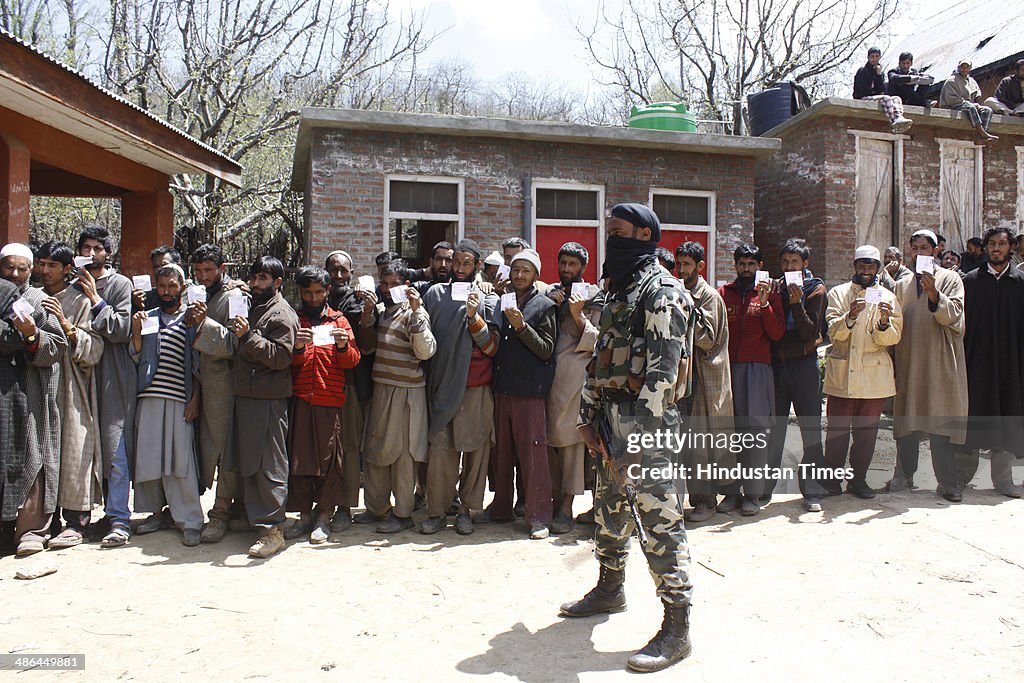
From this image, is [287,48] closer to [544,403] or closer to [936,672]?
[544,403]

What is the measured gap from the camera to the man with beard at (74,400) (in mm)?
4797

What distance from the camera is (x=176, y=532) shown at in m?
5.10

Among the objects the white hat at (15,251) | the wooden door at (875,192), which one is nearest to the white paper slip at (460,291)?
the white hat at (15,251)

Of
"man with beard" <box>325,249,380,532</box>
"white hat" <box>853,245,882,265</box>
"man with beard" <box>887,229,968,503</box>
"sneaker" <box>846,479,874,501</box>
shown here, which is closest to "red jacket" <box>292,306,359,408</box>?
"man with beard" <box>325,249,380,532</box>

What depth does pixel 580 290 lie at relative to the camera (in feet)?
16.4

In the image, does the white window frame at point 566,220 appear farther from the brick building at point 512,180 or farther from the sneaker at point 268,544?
the sneaker at point 268,544

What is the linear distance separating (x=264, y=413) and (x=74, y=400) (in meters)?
1.24

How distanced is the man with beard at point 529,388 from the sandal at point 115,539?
2556mm

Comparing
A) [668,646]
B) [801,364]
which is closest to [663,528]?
[668,646]

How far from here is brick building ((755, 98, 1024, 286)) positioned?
11.1 metres

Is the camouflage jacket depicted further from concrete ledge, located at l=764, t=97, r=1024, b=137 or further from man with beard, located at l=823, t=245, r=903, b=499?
concrete ledge, located at l=764, t=97, r=1024, b=137

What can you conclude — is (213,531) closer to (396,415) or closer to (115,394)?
(115,394)

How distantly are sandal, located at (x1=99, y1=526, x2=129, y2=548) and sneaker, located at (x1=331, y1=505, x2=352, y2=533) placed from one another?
1331mm

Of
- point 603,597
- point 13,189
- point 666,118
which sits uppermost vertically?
point 666,118
